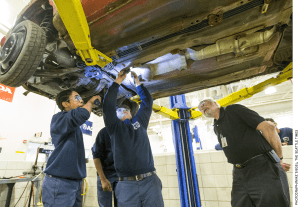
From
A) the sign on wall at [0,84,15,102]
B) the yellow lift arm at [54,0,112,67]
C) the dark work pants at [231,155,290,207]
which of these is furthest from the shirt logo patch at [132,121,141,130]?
the sign on wall at [0,84,15,102]

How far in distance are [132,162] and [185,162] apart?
190 cm

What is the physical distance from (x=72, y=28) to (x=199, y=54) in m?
1.21

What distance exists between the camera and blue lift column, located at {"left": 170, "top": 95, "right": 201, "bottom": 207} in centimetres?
295

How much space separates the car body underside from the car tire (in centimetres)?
18

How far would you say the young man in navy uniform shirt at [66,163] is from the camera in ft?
4.56

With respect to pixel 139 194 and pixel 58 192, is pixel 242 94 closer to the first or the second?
pixel 139 194

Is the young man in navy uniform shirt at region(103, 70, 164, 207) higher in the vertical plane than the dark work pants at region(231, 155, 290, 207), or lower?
higher

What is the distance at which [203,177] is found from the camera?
3445 millimetres

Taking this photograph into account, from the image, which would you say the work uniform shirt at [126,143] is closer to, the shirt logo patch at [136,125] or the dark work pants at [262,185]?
the shirt logo patch at [136,125]

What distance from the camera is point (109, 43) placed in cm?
147

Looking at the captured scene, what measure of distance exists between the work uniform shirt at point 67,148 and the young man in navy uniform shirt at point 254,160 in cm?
163

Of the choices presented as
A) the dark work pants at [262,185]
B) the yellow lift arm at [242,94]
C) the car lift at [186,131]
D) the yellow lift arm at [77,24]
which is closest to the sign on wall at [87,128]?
the car lift at [186,131]

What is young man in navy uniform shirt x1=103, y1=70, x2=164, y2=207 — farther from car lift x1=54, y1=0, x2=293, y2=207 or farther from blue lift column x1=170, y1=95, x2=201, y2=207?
blue lift column x1=170, y1=95, x2=201, y2=207

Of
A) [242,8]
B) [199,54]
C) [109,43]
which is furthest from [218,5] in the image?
[109,43]
